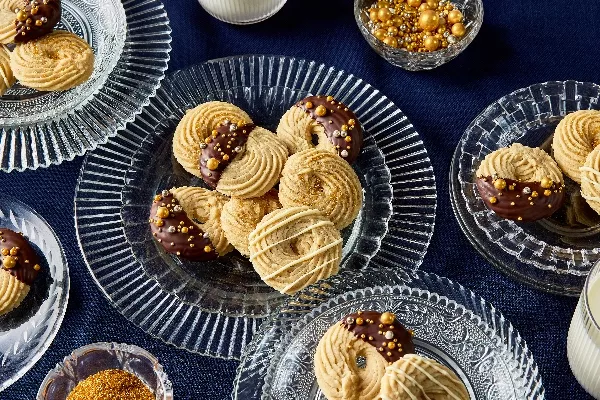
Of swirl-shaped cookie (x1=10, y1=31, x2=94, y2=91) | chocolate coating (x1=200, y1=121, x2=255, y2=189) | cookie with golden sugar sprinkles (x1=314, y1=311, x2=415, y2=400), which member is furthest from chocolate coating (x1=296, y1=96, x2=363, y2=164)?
swirl-shaped cookie (x1=10, y1=31, x2=94, y2=91)

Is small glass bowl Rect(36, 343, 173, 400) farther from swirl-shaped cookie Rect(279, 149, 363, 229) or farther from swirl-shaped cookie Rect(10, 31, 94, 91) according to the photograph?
swirl-shaped cookie Rect(10, 31, 94, 91)

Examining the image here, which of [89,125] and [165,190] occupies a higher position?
[89,125]

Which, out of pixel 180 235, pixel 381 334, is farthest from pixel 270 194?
pixel 381 334

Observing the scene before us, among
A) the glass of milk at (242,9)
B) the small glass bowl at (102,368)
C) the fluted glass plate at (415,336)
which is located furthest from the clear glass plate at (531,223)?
the small glass bowl at (102,368)

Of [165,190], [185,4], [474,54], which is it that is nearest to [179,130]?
[165,190]

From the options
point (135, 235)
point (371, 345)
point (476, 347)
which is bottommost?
point (476, 347)

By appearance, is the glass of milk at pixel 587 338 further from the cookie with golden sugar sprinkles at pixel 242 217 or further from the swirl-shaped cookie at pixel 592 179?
the cookie with golden sugar sprinkles at pixel 242 217

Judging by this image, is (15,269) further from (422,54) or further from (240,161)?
(422,54)

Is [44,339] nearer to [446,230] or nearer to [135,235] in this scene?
[135,235]
